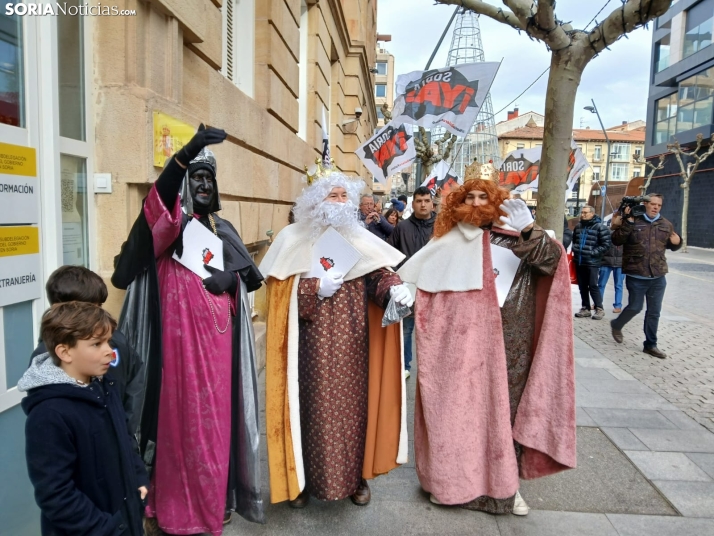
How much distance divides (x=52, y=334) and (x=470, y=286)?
6.60ft

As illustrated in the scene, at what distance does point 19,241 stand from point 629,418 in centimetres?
465

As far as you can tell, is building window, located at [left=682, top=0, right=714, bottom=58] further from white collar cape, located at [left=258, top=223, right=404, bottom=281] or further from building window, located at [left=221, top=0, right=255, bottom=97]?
Result: white collar cape, located at [left=258, top=223, right=404, bottom=281]

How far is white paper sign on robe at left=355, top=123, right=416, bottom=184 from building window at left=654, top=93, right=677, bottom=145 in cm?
2891

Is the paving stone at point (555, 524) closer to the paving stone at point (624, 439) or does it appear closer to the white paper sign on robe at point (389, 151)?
the paving stone at point (624, 439)

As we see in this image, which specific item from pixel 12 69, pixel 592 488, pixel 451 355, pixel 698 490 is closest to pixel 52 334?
pixel 12 69

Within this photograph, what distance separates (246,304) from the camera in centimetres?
273

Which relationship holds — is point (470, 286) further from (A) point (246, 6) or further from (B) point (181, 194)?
(A) point (246, 6)

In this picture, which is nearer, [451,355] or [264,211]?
Answer: [451,355]

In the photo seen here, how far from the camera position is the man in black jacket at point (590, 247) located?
8.50 metres

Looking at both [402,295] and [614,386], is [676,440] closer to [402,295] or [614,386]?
[614,386]

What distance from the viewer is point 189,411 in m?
2.44

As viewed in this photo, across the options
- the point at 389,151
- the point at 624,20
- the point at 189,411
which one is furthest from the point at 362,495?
the point at 389,151

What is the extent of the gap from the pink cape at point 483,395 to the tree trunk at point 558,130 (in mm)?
1937

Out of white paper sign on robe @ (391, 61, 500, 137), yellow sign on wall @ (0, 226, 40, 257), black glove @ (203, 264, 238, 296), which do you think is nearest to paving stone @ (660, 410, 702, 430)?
white paper sign on robe @ (391, 61, 500, 137)
